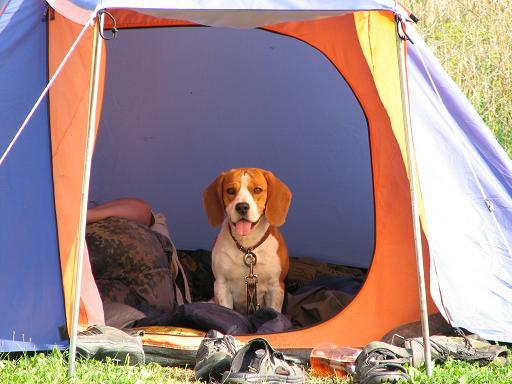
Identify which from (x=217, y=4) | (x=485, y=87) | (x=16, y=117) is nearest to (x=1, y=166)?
(x=16, y=117)

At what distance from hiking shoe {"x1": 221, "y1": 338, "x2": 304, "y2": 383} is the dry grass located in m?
4.57

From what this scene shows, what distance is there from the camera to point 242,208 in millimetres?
5203

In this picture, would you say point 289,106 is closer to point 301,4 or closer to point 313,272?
point 313,272

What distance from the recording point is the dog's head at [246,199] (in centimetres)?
523

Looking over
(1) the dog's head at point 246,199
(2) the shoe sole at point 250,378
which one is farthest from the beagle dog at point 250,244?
(2) the shoe sole at point 250,378

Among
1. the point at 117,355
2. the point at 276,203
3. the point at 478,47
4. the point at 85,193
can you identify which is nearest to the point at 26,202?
the point at 85,193

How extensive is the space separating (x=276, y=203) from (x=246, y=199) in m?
0.20

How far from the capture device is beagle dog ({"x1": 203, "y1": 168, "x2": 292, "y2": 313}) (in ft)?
17.3

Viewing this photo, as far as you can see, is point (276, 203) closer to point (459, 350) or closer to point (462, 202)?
point (462, 202)

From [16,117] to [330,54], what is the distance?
1.67 meters

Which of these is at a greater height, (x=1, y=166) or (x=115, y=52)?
(x=115, y=52)

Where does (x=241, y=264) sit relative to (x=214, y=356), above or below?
above

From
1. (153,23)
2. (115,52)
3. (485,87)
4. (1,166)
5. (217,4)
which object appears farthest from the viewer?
(485,87)

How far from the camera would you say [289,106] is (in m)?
6.31
